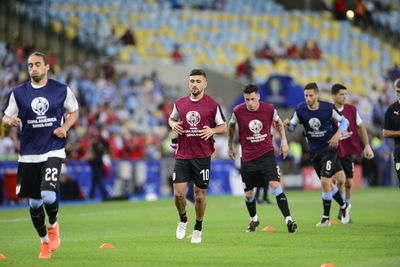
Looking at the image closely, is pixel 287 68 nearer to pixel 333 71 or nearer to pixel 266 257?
pixel 333 71

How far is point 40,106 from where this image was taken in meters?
11.7

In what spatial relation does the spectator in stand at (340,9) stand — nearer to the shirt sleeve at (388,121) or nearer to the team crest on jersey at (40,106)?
the shirt sleeve at (388,121)

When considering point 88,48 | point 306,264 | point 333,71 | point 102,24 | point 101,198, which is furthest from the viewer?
point 333,71

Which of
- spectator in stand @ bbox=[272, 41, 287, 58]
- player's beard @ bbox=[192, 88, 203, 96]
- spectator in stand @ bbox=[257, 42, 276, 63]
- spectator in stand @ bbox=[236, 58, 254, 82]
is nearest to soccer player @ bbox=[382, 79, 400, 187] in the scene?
player's beard @ bbox=[192, 88, 203, 96]

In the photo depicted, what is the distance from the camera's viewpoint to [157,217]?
20.2 meters

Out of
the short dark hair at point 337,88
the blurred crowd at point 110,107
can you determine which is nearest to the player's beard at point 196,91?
the short dark hair at point 337,88

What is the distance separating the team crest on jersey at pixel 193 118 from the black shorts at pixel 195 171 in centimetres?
56

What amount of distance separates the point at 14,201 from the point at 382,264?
16.5 m

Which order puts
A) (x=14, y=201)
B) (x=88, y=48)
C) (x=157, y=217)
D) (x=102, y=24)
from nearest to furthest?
(x=157, y=217), (x=14, y=201), (x=88, y=48), (x=102, y=24)

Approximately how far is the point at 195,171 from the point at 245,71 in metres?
26.0

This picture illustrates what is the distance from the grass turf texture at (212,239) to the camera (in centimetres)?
1137

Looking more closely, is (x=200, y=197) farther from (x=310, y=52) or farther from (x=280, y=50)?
(x=310, y=52)

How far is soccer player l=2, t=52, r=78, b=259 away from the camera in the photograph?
38.3ft

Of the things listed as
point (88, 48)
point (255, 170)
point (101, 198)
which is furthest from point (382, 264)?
point (88, 48)
